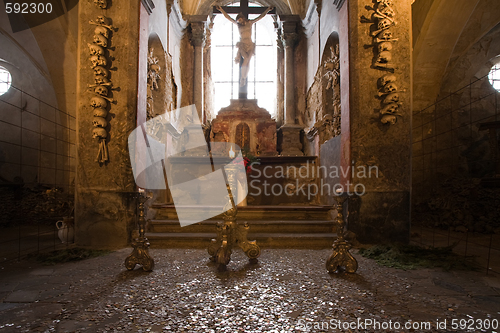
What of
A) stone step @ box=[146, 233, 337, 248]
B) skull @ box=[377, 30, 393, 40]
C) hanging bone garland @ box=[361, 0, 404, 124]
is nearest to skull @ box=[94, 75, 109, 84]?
stone step @ box=[146, 233, 337, 248]

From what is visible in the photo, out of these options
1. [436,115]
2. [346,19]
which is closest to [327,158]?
[346,19]

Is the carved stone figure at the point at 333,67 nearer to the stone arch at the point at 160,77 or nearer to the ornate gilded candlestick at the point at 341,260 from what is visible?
the stone arch at the point at 160,77

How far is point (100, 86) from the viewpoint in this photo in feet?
14.9

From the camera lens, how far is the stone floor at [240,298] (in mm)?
2033

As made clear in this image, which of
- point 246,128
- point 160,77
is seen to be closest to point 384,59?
point 160,77

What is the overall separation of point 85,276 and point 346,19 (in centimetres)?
493

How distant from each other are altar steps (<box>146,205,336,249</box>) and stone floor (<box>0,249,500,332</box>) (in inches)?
38.9

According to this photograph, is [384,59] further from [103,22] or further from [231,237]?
[103,22]

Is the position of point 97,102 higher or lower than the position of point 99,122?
higher

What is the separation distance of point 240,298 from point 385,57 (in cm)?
395

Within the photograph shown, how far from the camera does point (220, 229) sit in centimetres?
351

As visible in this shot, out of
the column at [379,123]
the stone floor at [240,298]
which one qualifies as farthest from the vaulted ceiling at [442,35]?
the stone floor at [240,298]

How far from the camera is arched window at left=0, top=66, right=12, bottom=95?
8.06m

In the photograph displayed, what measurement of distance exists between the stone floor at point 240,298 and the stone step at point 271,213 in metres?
1.79
